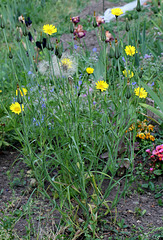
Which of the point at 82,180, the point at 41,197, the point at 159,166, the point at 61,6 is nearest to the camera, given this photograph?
the point at 82,180

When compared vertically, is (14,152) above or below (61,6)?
below

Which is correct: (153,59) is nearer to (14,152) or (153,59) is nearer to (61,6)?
(14,152)

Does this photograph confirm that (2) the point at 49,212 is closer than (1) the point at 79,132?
Yes

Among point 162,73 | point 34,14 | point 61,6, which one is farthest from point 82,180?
→ point 61,6

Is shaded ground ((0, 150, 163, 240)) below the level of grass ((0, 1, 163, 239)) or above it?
below

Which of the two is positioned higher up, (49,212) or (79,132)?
(79,132)

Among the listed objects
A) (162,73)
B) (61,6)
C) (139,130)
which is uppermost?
(61,6)

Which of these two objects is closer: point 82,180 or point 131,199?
point 82,180

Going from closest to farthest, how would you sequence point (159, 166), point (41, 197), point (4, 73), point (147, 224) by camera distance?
point (147, 224) → point (41, 197) → point (159, 166) → point (4, 73)

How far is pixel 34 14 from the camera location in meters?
5.96

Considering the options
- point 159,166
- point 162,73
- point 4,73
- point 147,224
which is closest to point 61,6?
point 4,73

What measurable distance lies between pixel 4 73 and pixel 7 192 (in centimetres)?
195

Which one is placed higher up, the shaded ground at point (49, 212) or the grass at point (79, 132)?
the grass at point (79, 132)

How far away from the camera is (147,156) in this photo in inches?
94.5
